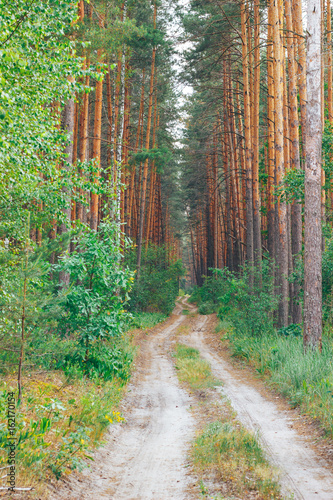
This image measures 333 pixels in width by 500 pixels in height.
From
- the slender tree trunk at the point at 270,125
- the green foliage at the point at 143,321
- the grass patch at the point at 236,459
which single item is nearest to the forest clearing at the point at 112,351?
the grass patch at the point at 236,459

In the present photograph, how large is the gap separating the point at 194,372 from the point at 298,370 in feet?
10.2

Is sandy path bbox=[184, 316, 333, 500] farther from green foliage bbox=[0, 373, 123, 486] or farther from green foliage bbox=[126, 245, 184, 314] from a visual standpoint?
green foliage bbox=[126, 245, 184, 314]

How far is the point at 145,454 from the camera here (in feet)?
16.7

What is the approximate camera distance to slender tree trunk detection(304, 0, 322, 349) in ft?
27.3

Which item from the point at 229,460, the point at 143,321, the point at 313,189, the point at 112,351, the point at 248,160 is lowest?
the point at 143,321

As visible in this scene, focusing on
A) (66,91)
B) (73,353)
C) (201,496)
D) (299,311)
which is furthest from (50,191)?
(299,311)

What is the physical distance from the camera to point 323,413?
5.81m

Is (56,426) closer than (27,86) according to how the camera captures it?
Yes

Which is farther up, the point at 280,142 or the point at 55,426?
the point at 280,142

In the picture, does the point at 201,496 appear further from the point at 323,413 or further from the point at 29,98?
A: the point at 29,98

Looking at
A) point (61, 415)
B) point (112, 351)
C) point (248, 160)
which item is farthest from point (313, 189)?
point (248, 160)

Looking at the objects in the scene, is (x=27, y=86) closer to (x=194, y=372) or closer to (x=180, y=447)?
(x=180, y=447)

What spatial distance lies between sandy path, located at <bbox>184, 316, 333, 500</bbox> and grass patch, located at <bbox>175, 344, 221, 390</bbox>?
1.26 feet

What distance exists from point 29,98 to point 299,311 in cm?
1121
